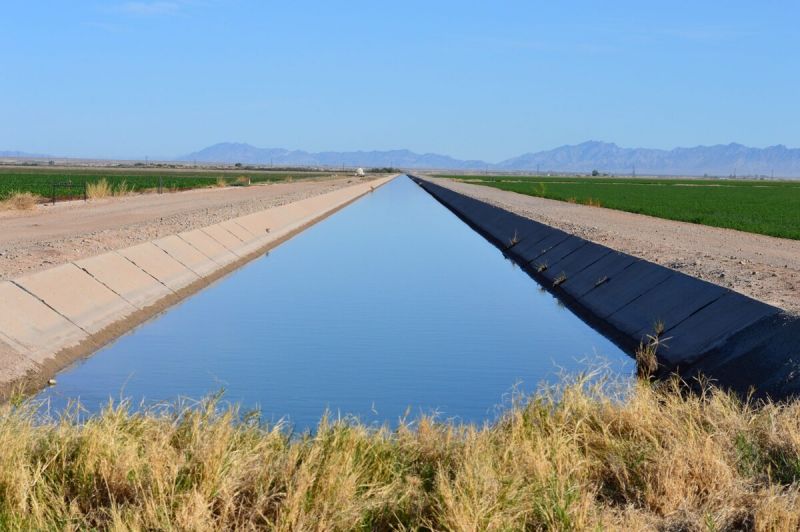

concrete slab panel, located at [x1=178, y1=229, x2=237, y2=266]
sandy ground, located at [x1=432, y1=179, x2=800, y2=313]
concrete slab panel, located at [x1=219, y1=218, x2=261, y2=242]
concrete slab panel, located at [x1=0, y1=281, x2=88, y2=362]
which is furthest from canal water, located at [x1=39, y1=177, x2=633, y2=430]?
concrete slab panel, located at [x1=219, y1=218, x2=261, y2=242]

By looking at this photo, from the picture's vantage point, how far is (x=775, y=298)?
14.0 metres

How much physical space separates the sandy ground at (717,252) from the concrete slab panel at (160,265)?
29.5ft

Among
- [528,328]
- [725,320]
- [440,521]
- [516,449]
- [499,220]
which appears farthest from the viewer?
[499,220]

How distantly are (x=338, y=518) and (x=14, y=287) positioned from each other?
368 inches

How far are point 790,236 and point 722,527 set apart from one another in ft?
84.6

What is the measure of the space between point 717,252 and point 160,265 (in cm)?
1183

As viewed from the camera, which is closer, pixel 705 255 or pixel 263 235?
pixel 705 255

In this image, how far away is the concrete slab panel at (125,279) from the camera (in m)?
17.2

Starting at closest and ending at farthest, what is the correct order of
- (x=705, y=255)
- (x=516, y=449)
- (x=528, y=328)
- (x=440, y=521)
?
1. (x=440, y=521)
2. (x=516, y=449)
3. (x=528, y=328)
4. (x=705, y=255)

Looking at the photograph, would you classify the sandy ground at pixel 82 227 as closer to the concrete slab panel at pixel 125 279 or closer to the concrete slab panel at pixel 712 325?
the concrete slab panel at pixel 125 279

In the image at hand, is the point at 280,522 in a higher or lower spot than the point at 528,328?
higher

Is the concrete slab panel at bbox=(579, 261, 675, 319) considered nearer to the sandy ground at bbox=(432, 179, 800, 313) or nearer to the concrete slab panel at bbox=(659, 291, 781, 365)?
the sandy ground at bbox=(432, 179, 800, 313)

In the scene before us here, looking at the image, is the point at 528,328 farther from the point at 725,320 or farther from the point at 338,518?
the point at 338,518

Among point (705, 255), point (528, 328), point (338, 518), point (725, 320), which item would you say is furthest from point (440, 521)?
point (705, 255)
